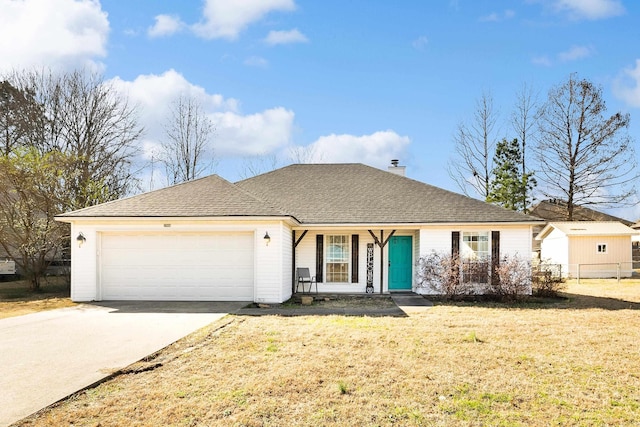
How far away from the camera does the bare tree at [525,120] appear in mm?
33344

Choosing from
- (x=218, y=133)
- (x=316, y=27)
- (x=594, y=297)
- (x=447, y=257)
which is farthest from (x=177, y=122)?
(x=594, y=297)

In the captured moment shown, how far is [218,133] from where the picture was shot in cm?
3075

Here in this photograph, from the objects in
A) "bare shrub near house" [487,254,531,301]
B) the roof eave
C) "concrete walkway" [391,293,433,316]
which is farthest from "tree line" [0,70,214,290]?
"bare shrub near house" [487,254,531,301]

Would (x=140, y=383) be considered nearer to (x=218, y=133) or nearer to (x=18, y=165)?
(x=18, y=165)

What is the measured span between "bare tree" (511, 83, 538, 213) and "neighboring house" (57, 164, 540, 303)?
1816 centimetres

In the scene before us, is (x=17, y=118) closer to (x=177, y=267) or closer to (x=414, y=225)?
(x=177, y=267)

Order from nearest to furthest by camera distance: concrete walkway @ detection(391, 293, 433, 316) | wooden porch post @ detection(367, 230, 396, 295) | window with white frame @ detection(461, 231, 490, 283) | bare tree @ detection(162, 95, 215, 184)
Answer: concrete walkway @ detection(391, 293, 433, 316) < window with white frame @ detection(461, 231, 490, 283) < wooden porch post @ detection(367, 230, 396, 295) < bare tree @ detection(162, 95, 215, 184)

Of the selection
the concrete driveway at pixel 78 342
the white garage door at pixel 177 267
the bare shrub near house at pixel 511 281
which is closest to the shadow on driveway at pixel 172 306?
the concrete driveway at pixel 78 342

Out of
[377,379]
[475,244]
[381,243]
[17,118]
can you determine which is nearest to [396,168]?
[381,243]

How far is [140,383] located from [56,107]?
25.7 metres

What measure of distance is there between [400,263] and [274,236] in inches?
216

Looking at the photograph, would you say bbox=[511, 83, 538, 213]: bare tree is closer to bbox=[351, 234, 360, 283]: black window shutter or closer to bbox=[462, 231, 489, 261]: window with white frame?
bbox=[462, 231, 489, 261]: window with white frame

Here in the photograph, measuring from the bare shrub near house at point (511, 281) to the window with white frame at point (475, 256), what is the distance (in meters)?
0.42

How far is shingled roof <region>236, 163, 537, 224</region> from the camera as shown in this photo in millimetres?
16234
